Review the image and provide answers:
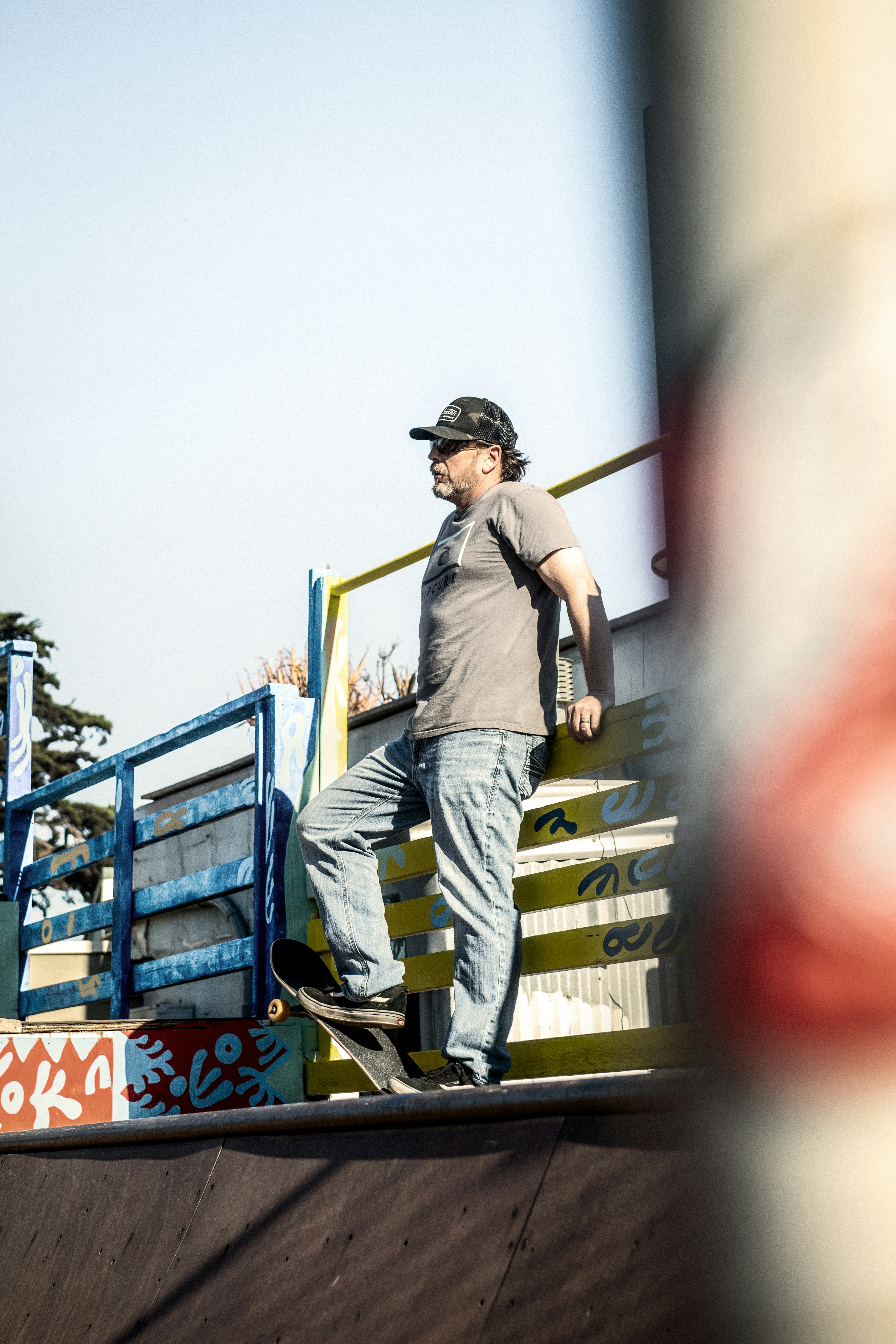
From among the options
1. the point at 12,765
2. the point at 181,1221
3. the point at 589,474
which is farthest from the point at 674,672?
the point at 12,765

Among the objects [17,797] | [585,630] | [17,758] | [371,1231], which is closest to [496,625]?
[585,630]

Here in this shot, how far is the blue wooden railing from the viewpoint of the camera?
15.4 feet

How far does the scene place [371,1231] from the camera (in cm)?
213

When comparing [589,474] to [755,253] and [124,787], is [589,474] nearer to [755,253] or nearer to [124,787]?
[124,787]

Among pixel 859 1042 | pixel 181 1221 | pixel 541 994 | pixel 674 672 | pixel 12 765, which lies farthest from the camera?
pixel 541 994

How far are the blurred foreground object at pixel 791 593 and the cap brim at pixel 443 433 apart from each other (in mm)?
3098

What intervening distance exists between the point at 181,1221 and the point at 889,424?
8.19 ft

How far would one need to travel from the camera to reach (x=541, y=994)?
8258mm

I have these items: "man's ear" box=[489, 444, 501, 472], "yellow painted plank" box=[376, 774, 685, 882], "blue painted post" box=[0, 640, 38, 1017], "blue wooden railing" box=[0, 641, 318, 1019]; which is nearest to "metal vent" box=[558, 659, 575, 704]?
"blue wooden railing" box=[0, 641, 318, 1019]

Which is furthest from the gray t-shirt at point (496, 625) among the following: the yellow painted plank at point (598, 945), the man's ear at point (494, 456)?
the yellow painted plank at point (598, 945)

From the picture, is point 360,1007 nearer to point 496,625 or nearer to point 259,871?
point 496,625

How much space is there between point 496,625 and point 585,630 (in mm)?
282

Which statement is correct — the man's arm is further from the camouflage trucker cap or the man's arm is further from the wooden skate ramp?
the wooden skate ramp

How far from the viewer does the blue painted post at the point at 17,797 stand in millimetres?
6266
